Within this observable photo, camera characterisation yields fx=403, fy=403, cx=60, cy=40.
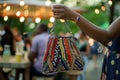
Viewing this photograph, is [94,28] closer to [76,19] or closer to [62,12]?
[76,19]

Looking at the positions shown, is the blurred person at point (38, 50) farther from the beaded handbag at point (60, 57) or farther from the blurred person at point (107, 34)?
the blurred person at point (107, 34)

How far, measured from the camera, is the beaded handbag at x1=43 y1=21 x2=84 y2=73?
3141 millimetres

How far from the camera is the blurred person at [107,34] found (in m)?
2.81

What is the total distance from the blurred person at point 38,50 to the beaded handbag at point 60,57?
15.8 feet

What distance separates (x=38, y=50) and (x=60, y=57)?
199 inches

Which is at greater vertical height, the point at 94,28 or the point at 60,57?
the point at 94,28

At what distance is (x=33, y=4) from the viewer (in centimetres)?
1225

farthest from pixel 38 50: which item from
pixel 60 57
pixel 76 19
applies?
pixel 76 19

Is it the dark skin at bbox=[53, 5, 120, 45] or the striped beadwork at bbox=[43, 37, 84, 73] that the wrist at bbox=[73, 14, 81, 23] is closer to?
the dark skin at bbox=[53, 5, 120, 45]

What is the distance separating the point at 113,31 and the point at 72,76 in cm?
458

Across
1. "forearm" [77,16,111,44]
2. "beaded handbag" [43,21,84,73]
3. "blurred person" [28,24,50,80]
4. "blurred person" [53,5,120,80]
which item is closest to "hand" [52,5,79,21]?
"blurred person" [53,5,120,80]

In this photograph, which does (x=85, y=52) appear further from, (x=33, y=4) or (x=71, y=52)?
(x=71, y=52)

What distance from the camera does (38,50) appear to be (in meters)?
8.20

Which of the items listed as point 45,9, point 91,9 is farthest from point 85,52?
point 91,9
